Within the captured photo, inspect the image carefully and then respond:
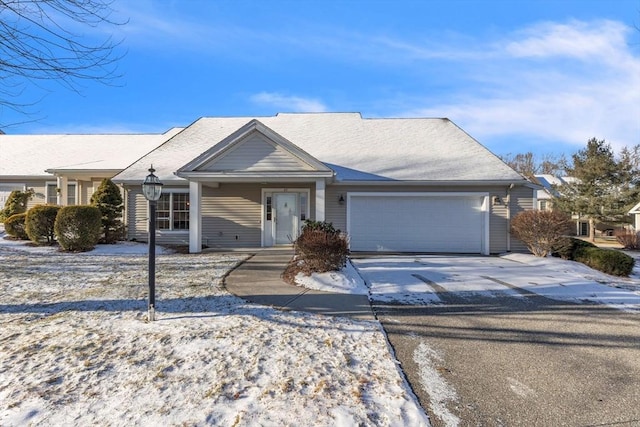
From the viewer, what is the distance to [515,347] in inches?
166

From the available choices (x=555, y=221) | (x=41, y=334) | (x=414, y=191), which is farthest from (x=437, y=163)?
(x=41, y=334)

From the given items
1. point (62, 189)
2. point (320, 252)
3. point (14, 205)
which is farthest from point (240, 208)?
point (14, 205)

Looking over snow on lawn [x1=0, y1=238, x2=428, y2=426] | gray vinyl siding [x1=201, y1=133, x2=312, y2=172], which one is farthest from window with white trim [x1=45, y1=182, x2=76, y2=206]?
snow on lawn [x1=0, y1=238, x2=428, y2=426]

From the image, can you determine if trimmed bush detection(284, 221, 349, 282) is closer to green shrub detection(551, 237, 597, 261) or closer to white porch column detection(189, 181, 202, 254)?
white porch column detection(189, 181, 202, 254)

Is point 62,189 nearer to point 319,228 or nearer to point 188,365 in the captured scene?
point 319,228

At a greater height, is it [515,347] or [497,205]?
[497,205]

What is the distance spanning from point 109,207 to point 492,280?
13.2 metres

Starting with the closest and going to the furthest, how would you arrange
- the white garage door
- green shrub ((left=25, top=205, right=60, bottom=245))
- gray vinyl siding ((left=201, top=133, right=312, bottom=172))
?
gray vinyl siding ((left=201, top=133, right=312, bottom=172)) → green shrub ((left=25, top=205, right=60, bottom=245)) → the white garage door

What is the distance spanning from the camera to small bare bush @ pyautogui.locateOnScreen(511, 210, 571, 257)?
1109 cm

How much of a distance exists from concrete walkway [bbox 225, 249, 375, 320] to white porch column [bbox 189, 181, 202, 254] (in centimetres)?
381

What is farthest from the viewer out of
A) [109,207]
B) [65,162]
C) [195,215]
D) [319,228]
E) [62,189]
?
[65,162]

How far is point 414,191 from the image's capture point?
13.3 meters

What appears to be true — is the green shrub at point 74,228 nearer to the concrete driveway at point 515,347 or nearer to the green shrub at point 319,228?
the green shrub at point 319,228

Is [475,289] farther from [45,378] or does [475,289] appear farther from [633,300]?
[45,378]
